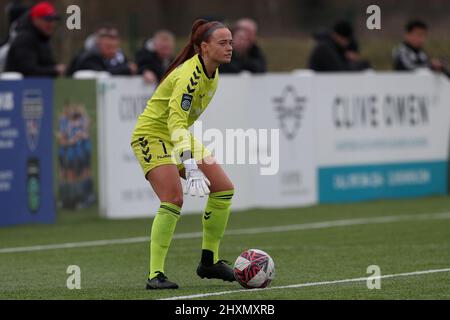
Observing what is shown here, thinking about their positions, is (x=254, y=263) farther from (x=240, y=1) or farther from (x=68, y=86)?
(x=240, y=1)

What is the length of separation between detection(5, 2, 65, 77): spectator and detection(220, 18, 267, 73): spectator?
9.66 feet

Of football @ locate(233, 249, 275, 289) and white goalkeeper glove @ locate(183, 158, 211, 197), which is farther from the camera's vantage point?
football @ locate(233, 249, 275, 289)

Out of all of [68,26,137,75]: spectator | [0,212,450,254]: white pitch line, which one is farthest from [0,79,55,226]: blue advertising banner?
[0,212,450,254]: white pitch line

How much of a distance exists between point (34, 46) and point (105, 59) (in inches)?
54.5

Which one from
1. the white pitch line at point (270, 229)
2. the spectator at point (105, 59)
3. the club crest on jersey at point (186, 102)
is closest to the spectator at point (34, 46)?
the spectator at point (105, 59)

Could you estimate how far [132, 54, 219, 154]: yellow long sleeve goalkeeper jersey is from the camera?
31.4ft

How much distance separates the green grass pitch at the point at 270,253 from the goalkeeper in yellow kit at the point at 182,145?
1.33ft

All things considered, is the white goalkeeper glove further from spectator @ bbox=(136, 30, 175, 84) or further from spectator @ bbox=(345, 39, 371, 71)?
spectator @ bbox=(345, 39, 371, 71)

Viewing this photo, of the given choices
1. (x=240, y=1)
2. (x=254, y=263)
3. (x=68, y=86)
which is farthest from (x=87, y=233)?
(x=240, y=1)

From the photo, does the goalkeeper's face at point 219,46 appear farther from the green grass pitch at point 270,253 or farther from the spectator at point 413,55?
the spectator at point 413,55

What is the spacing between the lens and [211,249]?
10336mm

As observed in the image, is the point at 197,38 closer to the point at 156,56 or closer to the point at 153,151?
the point at 153,151

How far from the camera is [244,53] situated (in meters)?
18.7

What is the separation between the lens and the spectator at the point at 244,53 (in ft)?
60.4
